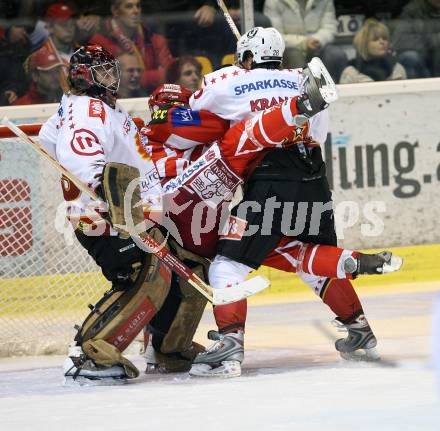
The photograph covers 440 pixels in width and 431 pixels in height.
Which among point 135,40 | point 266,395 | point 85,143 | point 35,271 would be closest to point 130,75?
point 135,40

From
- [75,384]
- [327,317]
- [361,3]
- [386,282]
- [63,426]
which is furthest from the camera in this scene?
[361,3]

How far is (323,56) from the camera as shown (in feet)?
25.4

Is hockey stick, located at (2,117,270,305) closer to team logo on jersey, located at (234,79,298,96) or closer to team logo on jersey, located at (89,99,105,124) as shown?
team logo on jersey, located at (89,99,105,124)

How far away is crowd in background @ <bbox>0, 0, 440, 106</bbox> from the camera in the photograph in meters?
7.41

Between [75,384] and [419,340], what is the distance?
156 centimetres

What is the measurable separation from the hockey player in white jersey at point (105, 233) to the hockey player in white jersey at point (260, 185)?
0.82ft

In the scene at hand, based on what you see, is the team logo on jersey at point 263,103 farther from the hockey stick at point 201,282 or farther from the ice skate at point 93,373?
the ice skate at point 93,373

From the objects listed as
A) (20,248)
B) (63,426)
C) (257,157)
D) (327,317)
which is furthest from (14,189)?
(63,426)

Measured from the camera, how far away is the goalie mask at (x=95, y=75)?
466cm

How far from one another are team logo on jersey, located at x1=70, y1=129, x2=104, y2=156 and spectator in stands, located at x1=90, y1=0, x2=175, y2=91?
9.81 feet

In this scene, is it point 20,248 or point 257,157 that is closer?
point 257,157

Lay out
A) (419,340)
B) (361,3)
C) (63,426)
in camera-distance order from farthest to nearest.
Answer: (361,3) < (419,340) < (63,426)

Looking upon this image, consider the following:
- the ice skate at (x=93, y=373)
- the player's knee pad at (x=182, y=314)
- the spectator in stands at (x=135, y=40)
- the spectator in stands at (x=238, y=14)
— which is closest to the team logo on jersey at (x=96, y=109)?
the player's knee pad at (x=182, y=314)

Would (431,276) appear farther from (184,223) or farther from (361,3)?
(184,223)
